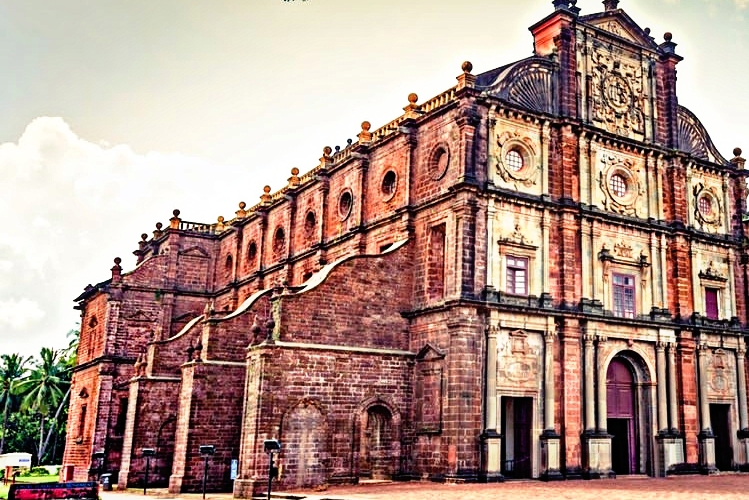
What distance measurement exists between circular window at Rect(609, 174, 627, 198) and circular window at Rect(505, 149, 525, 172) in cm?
400

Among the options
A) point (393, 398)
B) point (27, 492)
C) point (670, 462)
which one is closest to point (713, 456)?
point (670, 462)

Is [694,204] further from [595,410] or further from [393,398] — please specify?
[393,398]

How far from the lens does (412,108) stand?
28.4m

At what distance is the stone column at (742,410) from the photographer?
96.3 feet

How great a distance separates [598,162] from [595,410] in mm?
8849

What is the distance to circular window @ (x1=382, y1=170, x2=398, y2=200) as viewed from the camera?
95.8 ft

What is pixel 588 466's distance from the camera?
83.1 feet

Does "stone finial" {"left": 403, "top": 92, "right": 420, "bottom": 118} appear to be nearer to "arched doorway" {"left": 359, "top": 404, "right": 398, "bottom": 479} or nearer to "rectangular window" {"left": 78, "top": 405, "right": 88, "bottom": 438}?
"arched doorway" {"left": 359, "top": 404, "right": 398, "bottom": 479}

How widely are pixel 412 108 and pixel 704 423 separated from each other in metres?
15.5

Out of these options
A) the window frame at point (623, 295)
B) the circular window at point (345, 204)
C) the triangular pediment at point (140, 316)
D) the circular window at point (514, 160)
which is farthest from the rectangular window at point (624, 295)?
the triangular pediment at point (140, 316)

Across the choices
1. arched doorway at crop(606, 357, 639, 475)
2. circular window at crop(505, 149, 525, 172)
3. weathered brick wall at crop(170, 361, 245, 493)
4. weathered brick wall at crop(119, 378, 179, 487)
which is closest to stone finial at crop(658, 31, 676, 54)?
circular window at crop(505, 149, 525, 172)

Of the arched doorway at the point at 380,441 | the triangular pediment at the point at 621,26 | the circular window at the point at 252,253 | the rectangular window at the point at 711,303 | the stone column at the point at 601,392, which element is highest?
the triangular pediment at the point at 621,26

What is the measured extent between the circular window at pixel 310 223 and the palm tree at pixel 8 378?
39.7 m

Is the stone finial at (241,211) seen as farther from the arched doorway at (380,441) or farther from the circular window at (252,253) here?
the arched doorway at (380,441)
